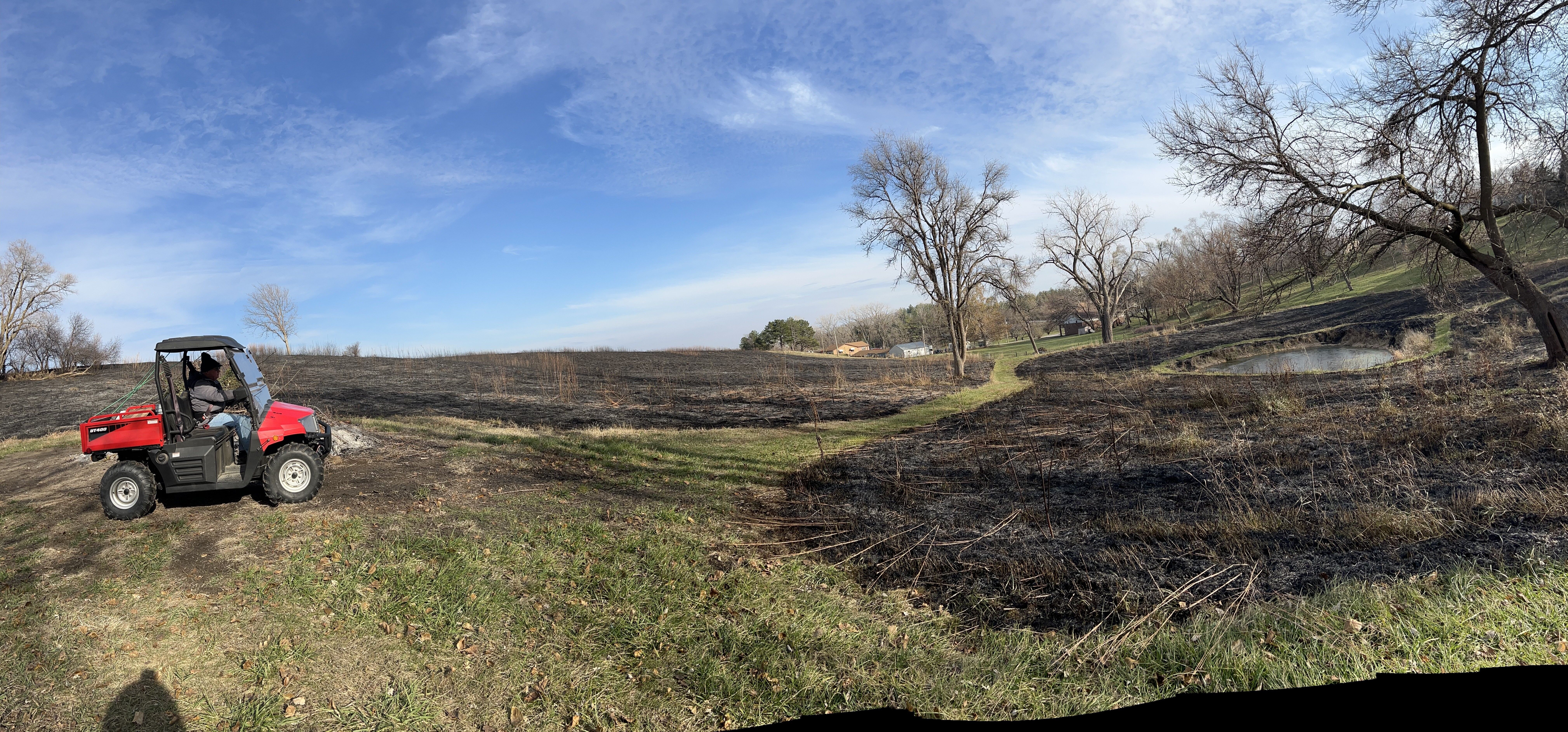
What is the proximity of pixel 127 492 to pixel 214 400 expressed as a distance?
1262mm

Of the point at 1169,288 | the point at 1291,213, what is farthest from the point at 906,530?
the point at 1169,288

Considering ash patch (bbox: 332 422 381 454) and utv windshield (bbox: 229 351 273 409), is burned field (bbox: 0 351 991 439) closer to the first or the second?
ash patch (bbox: 332 422 381 454)

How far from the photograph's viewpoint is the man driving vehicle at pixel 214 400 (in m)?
7.85

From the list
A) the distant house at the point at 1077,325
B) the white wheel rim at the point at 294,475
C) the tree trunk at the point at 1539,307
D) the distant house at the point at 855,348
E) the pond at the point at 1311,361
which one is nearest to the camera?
the white wheel rim at the point at 294,475

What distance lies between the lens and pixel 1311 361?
25047 mm

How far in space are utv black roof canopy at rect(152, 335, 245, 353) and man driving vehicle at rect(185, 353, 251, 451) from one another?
0.16m

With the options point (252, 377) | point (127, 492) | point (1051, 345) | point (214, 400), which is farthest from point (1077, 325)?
point (127, 492)

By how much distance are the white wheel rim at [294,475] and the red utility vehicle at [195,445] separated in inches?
0.4

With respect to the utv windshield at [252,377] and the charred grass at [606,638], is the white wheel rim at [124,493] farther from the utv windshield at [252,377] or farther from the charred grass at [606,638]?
the utv windshield at [252,377]

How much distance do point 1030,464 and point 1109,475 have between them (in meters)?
1.41

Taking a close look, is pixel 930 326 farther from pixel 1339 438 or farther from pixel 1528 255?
pixel 1339 438

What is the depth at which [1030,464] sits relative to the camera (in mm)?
10992

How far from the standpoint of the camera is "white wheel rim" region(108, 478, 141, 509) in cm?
736

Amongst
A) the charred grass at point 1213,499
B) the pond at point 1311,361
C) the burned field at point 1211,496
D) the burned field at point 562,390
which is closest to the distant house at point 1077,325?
the burned field at point 562,390
